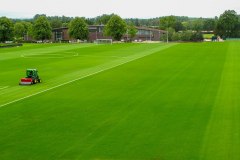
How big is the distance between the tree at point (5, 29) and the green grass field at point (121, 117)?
4308 inches

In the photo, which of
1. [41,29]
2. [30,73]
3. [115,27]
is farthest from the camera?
[115,27]

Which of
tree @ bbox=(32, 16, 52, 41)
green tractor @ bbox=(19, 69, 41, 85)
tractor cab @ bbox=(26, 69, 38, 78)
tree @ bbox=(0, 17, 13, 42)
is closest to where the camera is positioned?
green tractor @ bbox=(19, 69, 41, 85)

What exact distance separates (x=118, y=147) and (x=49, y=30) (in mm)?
160751

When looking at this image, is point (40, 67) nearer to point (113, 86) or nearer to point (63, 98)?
point (113, 86)

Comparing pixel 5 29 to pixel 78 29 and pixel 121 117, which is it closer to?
pixel 78 29

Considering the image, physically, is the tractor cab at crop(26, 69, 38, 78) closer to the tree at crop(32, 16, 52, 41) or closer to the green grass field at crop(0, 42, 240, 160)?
the green grass field at crop(0, 42, 240, 160)

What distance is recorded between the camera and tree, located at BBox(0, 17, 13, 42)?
6191 inches

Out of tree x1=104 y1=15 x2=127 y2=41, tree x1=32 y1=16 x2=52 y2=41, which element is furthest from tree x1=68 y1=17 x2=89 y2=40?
tree x1=32 y1=16 x2=52 y2=41

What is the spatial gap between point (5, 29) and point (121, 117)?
136 metres

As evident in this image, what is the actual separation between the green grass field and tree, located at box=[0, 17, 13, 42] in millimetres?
109421

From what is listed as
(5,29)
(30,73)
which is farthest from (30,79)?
(5,29)

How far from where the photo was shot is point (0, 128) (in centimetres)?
2706

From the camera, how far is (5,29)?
518 ft

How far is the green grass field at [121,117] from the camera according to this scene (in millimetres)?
22497
